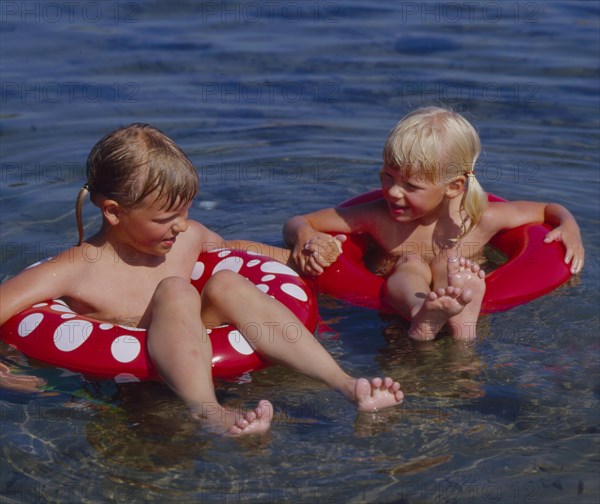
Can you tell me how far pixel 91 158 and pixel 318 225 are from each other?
5.18ft

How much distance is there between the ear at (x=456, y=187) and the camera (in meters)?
5.32

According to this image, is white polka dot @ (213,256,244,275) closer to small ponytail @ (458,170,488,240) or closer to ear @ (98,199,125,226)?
ear @ (98,199,125,226)

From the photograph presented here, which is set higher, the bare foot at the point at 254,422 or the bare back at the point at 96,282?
the bare back at the point at 96,282

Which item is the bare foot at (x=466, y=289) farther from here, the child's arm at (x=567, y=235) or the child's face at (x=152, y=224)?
the child's face at (x=152, y=224)

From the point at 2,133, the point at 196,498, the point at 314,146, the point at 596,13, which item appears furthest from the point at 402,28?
the point at 196,498

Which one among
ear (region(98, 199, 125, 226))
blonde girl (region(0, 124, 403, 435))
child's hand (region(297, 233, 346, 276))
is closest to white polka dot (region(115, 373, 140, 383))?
blonde girl (region(0, 124, 403, 435))

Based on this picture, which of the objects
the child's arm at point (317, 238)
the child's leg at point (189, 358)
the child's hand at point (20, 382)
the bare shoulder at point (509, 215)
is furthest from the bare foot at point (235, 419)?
the bare shoulder at point (509, 215)

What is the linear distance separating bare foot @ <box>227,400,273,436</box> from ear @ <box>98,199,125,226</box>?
3.64 feet

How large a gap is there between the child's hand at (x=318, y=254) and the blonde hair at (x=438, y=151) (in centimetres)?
51

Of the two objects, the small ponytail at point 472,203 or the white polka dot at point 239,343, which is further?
the small ponytail at point 472,203

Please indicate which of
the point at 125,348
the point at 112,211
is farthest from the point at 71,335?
the point at 112,211

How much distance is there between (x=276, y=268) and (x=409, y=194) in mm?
800

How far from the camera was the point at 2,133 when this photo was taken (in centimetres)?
779

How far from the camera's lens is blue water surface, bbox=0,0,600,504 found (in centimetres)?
392
